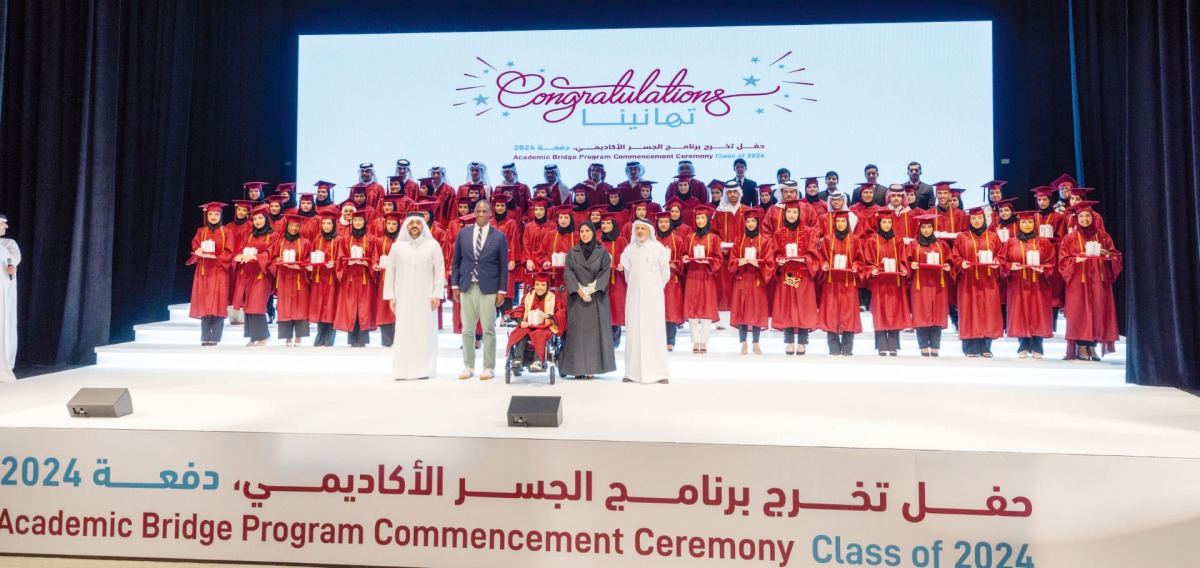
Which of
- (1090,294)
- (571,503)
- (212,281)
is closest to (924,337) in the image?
(1090,294)

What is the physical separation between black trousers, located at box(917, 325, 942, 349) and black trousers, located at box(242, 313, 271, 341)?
686 centimetres

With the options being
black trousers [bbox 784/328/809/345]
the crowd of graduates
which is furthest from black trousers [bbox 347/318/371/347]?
black trousers [bbox 784/328/809/345]

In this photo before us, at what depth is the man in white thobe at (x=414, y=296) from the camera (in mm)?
6984

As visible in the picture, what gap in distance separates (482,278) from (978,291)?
191 inches

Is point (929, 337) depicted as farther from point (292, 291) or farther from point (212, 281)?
point (212, 281)

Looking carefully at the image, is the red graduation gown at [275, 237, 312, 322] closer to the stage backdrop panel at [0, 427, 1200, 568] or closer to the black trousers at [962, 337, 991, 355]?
the stage backdrop panel at [0, 427, 1200, 568]

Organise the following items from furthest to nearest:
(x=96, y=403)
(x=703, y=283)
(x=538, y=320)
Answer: (x=703, y=283) < (x=538, y=320) < (x=96, y=403)

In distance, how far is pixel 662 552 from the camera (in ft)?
13.1

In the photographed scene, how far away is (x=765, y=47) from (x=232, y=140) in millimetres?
7734

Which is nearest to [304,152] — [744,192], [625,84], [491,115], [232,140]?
[232,140]

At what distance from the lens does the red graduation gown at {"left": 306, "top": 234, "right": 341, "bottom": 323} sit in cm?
856

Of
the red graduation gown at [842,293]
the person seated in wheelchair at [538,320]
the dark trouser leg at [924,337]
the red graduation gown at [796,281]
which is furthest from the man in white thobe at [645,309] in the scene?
the dark trouser leg at [924,337]

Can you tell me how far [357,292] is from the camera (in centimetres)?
863

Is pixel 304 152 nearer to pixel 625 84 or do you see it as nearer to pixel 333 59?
pixel 333 59
